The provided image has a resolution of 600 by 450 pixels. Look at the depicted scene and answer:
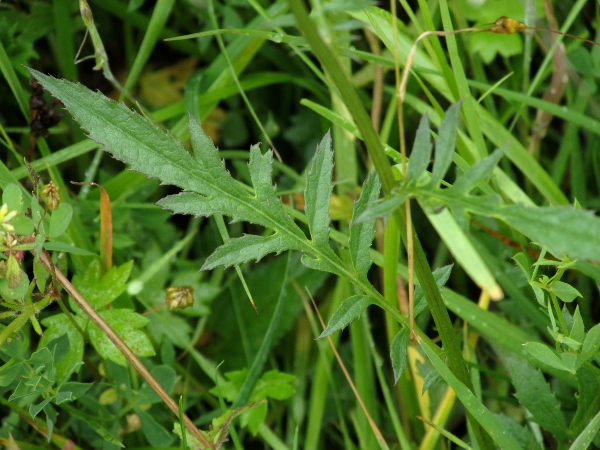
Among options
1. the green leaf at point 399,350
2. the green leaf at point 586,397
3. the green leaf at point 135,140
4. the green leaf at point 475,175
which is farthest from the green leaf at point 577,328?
the green leaf at point 135,140

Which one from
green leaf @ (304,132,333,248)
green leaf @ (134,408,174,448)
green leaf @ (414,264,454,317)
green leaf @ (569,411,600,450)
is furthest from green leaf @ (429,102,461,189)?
green leaf @ (134,408,174,448)

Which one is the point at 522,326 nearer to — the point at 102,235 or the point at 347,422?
the point at 347,422

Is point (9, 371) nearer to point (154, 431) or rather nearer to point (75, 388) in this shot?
point (75, 388)

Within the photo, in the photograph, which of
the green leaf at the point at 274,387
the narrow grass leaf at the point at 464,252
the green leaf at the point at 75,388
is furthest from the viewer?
the green leaf at the point at 274,387

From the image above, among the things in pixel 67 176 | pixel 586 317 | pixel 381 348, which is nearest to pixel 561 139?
pixel 586 317

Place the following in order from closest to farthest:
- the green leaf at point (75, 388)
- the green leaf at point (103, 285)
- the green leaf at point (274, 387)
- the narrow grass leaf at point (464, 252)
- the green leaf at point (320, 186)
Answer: the narrow grass leaf at point (464, 252)
the green leaf at point (320, 186)
the green leaf at point (75, 388)
the green leaf at point (103, 285)
the green leaf at point (274, 387)

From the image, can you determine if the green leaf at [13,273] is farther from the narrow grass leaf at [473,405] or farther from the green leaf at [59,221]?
the narrow grass leaf at [473,405]

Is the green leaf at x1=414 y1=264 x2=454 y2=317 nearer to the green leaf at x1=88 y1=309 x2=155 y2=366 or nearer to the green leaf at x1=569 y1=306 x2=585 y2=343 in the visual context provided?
the green leaf at x1=569 y1=306 x2=585 y2=343

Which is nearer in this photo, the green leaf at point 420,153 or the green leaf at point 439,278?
the green leaf at point 420,153
